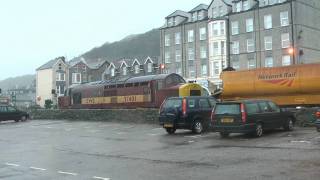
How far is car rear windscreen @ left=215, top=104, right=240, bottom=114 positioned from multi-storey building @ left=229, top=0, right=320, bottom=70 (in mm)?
46164

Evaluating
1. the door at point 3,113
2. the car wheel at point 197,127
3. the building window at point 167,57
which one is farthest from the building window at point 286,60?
the car wheel at point 197,127

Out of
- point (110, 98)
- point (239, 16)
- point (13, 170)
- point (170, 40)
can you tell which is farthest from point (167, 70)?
point (13, 170)

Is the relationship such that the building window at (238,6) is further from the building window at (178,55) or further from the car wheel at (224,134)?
the car wheel at (224,134)

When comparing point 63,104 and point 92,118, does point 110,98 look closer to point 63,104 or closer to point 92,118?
point 92,118

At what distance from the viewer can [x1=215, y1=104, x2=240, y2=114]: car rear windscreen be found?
2028 cm

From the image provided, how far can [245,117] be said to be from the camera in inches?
786

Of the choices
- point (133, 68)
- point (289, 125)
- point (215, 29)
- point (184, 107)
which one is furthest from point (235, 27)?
point (289, 125)

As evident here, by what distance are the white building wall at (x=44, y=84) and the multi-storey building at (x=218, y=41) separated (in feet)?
132

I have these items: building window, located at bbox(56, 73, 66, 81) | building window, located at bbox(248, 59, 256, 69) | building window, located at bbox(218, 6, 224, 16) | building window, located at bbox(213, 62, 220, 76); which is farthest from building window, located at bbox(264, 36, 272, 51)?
building window, located at bbox(56, 73, 66, 81)

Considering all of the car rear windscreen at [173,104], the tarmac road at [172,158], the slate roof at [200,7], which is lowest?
the tarmac road at [172,158]

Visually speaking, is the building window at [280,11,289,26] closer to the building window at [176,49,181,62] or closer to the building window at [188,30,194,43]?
the building window at [188,30,194,43]

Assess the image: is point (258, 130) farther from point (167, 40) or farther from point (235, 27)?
point (167, 40)

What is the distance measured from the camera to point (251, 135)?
67.8 feet

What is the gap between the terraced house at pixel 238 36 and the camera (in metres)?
68.1
